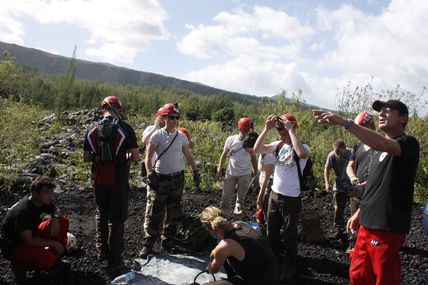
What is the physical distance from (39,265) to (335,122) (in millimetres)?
3374

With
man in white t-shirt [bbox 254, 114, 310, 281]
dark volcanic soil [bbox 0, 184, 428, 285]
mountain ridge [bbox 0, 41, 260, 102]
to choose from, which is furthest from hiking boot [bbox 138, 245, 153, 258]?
mountain ridge [bbox 0, 41, 260, 102]

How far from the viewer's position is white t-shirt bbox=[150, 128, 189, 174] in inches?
185

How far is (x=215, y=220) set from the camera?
3416 millimetres

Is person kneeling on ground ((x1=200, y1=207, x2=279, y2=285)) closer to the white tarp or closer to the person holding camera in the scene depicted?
the white tarp

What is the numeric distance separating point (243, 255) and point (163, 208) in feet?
5.48

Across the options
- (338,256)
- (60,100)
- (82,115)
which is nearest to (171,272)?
(338,256)

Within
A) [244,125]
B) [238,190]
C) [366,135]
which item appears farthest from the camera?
[238,190]

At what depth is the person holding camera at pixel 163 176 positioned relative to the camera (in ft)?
15.3

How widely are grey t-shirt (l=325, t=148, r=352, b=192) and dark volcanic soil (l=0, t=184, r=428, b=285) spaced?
0.87 m

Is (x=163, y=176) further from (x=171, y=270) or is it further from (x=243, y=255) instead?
(x=243, y=255)

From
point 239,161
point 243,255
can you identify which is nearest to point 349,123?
point 243,255

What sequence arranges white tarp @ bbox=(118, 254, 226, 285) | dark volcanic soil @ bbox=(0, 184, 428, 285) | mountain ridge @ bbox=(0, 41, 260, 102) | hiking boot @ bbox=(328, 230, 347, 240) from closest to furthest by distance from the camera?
white tarp @ bbox=(118, 254, 226, 285), dark volcanic soil @ bbox=(0, 184, 428, 285), hiking boot @ bbox=(328, 230, 347, 240), mountain ridge @ bbox=(0, 41, 260, 102)

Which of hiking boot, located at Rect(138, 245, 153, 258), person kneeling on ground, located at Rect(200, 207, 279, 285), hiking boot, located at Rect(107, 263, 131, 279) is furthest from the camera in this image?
hiking boot, located at Rect(138, 245, 153, 258)

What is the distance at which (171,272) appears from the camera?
14.1 feet
